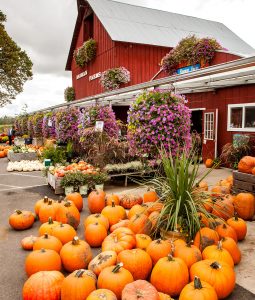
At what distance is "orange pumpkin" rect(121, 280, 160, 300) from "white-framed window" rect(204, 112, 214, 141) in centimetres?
913

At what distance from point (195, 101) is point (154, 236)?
8.68 metres

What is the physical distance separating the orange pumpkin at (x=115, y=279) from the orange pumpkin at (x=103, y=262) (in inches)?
8.1

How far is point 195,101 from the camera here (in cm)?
1154

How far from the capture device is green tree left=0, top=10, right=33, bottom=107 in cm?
2759

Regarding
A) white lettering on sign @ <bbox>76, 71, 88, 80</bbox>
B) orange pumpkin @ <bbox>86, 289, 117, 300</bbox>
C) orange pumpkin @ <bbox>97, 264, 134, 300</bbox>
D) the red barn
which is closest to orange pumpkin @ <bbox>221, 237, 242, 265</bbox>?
orange pumpkin @ <bbox>97, 264, 134, 300</bbox>

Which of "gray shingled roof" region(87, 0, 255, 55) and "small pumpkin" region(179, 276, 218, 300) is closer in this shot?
"small pumpkin" region(179, 276, 218, 300)

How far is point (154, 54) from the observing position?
17719 millimetres

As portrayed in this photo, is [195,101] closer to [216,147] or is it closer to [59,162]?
[216,147]

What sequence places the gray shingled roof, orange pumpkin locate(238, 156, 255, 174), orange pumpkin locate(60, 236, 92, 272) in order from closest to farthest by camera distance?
orange pumpkin locate(60, 236, 92, 272)
orange pumpkin locate(238, 156, 255, 174)
the gray shingled roof

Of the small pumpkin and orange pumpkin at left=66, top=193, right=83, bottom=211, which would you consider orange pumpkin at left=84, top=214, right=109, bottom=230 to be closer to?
orange pumpkin at left=66, top=193, right=83, bottom=211

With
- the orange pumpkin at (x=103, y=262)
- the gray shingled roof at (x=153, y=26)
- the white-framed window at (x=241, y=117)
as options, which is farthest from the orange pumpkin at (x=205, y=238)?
the gray shingled roof at (x=153, y=26)

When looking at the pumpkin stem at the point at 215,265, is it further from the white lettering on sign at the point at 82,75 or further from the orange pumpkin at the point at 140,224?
the white lettering on sign at the point at 82,75

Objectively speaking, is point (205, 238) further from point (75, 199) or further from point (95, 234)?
point (75, 199)

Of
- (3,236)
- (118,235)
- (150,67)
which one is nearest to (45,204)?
(3,236)
